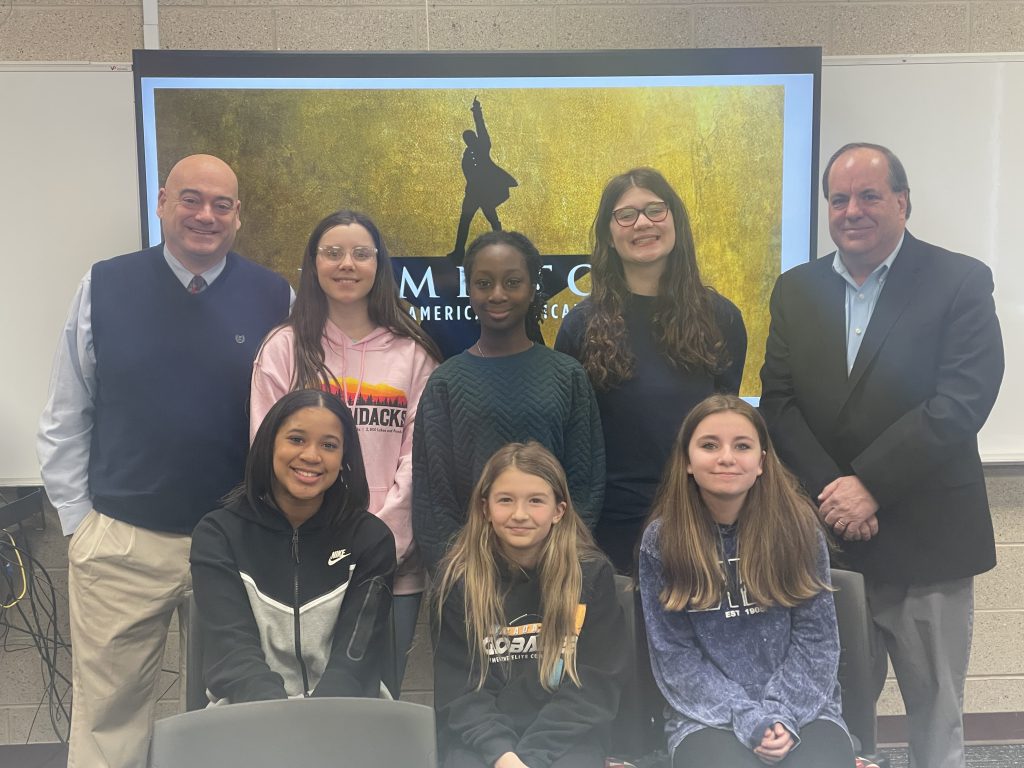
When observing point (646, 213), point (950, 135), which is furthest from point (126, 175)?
point (950, 135)

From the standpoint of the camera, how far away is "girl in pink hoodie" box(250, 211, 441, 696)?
2273 mm

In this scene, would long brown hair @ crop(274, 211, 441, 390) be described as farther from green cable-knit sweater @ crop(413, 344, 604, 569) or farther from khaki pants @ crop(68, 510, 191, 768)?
khaki pants @ crop(68, 510, 191, 768)

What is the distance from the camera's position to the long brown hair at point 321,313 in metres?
2.27

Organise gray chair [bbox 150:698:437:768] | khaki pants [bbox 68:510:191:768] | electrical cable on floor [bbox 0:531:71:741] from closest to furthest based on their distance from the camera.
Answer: gray chair [bbox 150:698:437:768] < khaki pants [bbox 68:510:191:768] < electrical cable on floor [bbox 0:531:71:741]

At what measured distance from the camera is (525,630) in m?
1.94

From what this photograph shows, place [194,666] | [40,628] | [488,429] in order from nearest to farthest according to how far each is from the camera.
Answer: [194,666] → [488,429] → [40,628]

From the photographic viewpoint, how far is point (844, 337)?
2.38 metres

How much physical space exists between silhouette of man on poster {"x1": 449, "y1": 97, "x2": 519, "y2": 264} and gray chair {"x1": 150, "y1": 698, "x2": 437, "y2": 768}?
1650mm

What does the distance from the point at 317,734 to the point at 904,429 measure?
1.56 meters

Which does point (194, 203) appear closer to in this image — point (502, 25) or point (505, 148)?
point (505, 148)

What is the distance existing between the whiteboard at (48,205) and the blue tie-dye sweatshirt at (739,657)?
6.27ft

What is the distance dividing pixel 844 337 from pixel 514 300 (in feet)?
2.76

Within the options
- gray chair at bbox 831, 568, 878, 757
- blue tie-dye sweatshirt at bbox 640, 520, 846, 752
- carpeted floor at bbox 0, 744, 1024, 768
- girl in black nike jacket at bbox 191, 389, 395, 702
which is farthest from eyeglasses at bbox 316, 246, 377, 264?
carpeted floor at bbox 0, 744, 1024, 768

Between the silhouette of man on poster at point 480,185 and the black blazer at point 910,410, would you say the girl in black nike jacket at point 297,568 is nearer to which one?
the silhouette of man on poster at point 480,185
